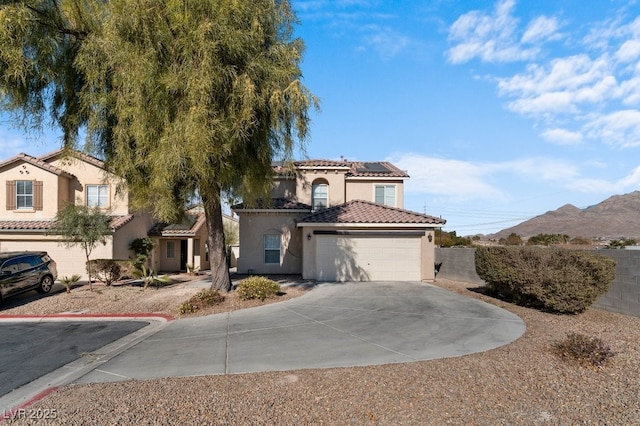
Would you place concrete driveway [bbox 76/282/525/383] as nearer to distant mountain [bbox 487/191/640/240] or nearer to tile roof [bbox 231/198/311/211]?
tile roof [bbox 231/198/311/211]

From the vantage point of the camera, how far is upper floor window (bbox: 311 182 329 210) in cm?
2241

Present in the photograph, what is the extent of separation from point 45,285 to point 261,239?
9695 mm

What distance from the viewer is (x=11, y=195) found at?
67.3 feet

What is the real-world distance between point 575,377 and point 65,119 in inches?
585

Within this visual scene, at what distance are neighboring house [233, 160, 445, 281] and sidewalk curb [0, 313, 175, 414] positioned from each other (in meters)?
6.02

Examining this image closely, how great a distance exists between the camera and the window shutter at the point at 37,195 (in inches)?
800

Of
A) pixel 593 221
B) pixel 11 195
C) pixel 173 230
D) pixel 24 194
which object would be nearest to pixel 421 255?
pixel 173 230

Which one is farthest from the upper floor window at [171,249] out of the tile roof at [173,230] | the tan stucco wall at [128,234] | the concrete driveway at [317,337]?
the concrete driveway at [317,337]

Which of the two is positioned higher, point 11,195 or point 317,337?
point 11,195

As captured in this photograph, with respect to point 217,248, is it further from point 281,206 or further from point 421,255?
point 421,255

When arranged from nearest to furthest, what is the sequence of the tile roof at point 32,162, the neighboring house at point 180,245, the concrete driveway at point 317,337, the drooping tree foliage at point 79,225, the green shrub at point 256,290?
the concrete driveway at point 317,337 < the green shrub at point 256,290 < the drooping tree foliage at point 79,225 < the tile roof at point 32,162 < the neighboring house at point 180,245

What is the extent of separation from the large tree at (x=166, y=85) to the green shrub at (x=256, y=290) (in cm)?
291

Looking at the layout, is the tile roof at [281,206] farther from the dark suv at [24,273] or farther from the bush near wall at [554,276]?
the bush near wall at [554,276]

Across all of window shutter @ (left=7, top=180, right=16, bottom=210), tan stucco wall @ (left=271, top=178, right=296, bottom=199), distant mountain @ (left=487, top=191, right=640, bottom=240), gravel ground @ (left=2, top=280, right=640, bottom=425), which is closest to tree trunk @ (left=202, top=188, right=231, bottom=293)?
gravel ground @ (left=2, top=280, right=640, bottom=425)
